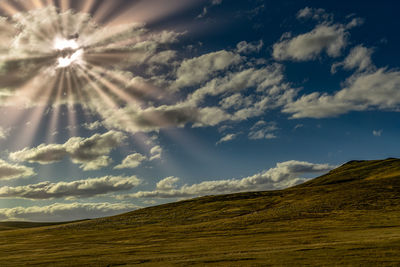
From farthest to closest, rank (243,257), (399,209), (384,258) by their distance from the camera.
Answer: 1. (399,209)
2. (243,257)
3. (384,258)

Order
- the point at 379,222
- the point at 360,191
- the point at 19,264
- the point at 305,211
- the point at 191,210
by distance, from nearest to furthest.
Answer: the point at 19,264 → the point at 379,222 → the point at 305,211 → the point at 360,191 → the point at 191,210

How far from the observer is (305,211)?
4043 inches

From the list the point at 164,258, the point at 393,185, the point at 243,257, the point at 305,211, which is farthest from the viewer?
the point at 393,185

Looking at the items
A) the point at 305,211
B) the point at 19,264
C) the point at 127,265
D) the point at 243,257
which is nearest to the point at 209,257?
the point at 243,257

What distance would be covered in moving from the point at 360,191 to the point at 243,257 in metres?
99.5

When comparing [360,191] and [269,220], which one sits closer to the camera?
[269,220]

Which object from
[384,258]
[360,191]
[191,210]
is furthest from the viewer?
[191,210]

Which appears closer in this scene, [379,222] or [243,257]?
[243,257]

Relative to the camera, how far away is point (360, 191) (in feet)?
412

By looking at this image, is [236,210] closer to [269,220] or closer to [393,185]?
[269,220]

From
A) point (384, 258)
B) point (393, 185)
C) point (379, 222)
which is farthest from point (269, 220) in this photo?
point (393, 185)

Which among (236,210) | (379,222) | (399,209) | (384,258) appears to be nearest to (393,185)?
(399,209)

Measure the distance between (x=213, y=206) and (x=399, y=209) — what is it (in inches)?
2923

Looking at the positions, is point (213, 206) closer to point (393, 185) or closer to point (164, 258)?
point (393, 185)
